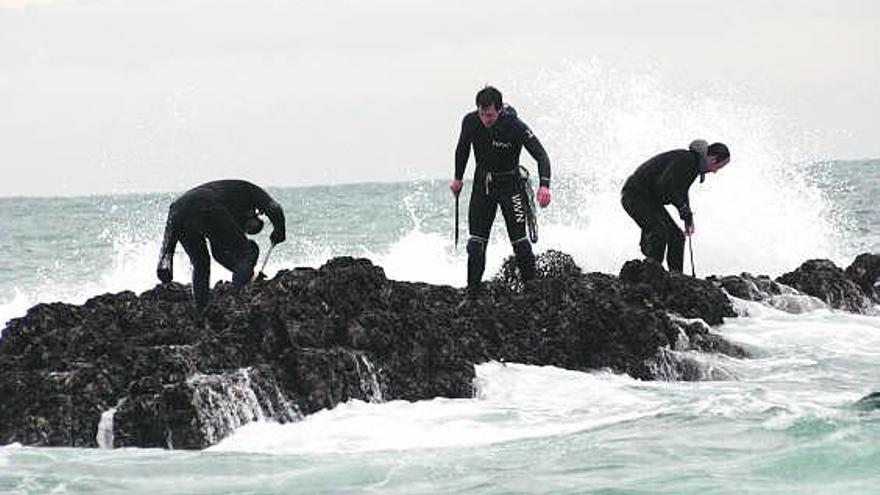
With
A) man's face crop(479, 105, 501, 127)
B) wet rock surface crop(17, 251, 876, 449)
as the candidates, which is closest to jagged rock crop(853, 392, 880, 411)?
wet rock surface crop(17, 251, 876, 449)

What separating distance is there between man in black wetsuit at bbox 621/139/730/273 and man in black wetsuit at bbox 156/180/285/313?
14.3 ft

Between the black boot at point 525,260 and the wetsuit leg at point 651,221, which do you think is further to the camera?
the wetsuit leg at point 651,221

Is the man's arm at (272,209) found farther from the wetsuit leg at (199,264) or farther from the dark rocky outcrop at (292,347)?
the wetsuit leg at (199,264)

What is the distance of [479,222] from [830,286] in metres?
4.83

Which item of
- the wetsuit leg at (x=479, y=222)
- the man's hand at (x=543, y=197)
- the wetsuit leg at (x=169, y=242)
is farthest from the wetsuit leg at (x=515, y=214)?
the wetsuit leg at (x=169, y=242)

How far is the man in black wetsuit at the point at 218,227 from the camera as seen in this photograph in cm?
1088

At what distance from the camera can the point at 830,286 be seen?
15227 mm

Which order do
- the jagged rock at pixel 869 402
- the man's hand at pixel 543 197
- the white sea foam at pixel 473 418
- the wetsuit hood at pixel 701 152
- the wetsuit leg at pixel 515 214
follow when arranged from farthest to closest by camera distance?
the wetsuit hood at pixel 701 152
the wetsuit leg at pixel 515 214
the man's hand at pixel 543 197
the jagged rock at pixel 869 402
the white sea foam at pixel 473 418

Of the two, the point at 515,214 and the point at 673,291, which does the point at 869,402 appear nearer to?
the point at 515,214

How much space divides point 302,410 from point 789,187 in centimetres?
1563

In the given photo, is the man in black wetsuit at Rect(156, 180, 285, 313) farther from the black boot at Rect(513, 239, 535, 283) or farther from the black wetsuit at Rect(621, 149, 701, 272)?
the black wetsuit at Rect(621, 149, 701, 272)

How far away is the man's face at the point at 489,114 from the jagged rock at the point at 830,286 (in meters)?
5.12

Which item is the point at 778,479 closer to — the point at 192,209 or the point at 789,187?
the point at 192,209

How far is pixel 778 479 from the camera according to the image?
291 inches
